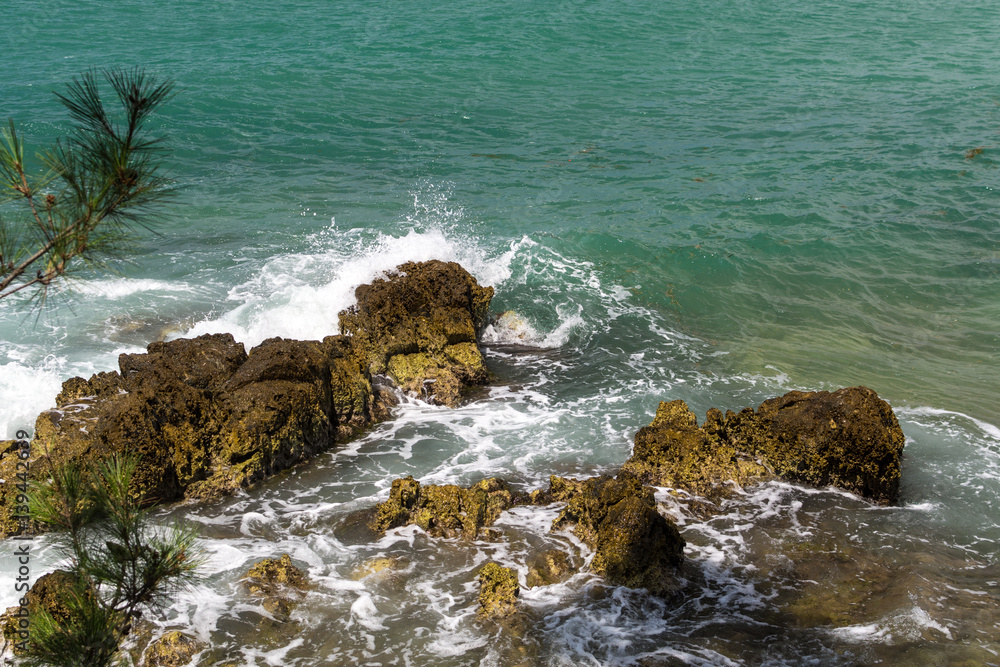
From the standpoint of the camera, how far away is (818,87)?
75.6ft

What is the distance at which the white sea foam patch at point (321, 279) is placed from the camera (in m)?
10.9

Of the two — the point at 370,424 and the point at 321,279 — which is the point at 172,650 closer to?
the point at 370,424

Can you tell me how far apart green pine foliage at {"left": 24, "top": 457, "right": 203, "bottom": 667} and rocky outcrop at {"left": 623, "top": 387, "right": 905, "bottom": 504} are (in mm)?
5011

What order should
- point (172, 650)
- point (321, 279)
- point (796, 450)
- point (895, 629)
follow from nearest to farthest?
point (172, 650) → point (895, 629) → point (796, 450) → point (321, 279)

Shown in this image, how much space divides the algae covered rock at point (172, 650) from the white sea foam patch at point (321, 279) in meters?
5.72

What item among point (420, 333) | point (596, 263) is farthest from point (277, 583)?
point (596, 263)

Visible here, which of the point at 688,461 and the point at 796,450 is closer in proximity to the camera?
the point at 688,461

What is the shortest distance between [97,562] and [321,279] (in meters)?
9.10

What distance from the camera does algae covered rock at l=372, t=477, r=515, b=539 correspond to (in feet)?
22.4

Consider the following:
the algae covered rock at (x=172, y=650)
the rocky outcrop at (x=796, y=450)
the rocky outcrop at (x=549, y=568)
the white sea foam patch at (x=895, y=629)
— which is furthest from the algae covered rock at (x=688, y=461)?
the algae covered rock at (x=172, y=650)

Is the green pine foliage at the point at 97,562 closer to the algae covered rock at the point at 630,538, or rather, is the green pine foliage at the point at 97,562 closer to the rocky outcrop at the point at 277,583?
the rocky outcrop at the point at 277,583

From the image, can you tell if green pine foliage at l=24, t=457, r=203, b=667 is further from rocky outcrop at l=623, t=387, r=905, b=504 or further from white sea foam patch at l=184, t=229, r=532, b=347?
white sea foam patch at l=184, t=229, r=532, b=347

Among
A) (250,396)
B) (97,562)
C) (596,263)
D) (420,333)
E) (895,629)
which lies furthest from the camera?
(596,263)

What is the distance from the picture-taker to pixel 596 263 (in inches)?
549
